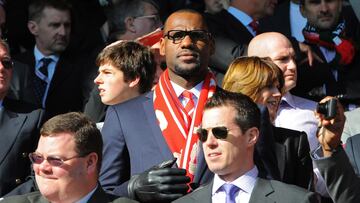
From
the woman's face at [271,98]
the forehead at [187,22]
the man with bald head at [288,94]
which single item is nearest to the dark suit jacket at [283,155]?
the woman's face at [271,98]

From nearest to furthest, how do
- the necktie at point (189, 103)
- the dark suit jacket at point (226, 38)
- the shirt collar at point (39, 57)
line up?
the necktie at point (189, 103), the dark suit jacket at point (226, 38), the shirt collar at point (39, 57)

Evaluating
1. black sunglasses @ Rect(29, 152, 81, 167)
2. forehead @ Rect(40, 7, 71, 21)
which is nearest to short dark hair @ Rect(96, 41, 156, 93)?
black sunglasses @ Rect(29, 152, 81, 167)

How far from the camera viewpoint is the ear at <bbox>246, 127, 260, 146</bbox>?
6914 mm

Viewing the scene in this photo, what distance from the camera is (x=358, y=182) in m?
6.86

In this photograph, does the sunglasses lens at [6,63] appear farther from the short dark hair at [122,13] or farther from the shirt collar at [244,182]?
the shirt collar at [244,182]

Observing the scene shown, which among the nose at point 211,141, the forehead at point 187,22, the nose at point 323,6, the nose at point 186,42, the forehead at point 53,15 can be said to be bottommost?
the nose at point 323,6

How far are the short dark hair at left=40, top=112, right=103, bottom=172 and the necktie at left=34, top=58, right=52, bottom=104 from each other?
326cm

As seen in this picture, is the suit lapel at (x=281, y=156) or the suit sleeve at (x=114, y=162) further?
the suit sleeve at (x=114, y=162)

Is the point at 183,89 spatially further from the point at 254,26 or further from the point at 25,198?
the point at 254,26

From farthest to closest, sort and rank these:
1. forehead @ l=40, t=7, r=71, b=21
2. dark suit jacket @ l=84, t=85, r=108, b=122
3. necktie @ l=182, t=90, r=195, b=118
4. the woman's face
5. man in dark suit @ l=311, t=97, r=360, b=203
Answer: forehead @ l=40, t=7, r=71, b=21 → dark suit jacket @ l=84, t=85, r=108, b=122 → necktie @ l=182, t=90, r=195, b=118 → the woman's face → man in dark suit @ l=311, t=97, r=360, b=203

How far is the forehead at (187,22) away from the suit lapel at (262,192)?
162 centimetres

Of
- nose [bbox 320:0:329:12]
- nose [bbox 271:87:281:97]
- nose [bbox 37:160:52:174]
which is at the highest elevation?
nose [bbox 37:160:52:174]

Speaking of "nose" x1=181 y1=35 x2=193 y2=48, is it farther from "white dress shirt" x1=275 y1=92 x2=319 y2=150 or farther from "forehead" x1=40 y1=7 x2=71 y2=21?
"forehead" x1=40 y1=7 x2=71 y2=21

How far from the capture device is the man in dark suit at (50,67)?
1020 cm
